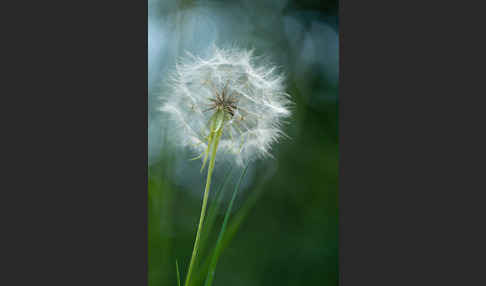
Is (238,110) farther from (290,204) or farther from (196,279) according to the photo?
(196,279)

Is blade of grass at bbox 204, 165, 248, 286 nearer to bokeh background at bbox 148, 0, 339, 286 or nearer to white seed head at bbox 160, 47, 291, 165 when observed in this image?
bokeh background at bbox 148, 0, 339, 286

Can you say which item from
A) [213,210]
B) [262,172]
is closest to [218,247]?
[213,210]

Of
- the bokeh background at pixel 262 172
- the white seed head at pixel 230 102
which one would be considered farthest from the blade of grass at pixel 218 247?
the white seed head at pixel 230 102

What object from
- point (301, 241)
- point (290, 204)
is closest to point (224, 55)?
point (290, 204)

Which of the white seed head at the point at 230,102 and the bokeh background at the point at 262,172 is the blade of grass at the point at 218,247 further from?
the white seed head at the point at 230,102

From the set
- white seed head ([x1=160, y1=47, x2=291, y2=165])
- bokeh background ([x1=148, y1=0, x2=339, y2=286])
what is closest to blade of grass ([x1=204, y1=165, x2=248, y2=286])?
bokeh background ([x1=148, y1=0, x2=339, y2=286])

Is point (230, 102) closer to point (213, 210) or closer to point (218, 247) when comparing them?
point (213, 210)

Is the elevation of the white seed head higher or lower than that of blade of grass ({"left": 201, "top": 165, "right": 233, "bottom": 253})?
higher
